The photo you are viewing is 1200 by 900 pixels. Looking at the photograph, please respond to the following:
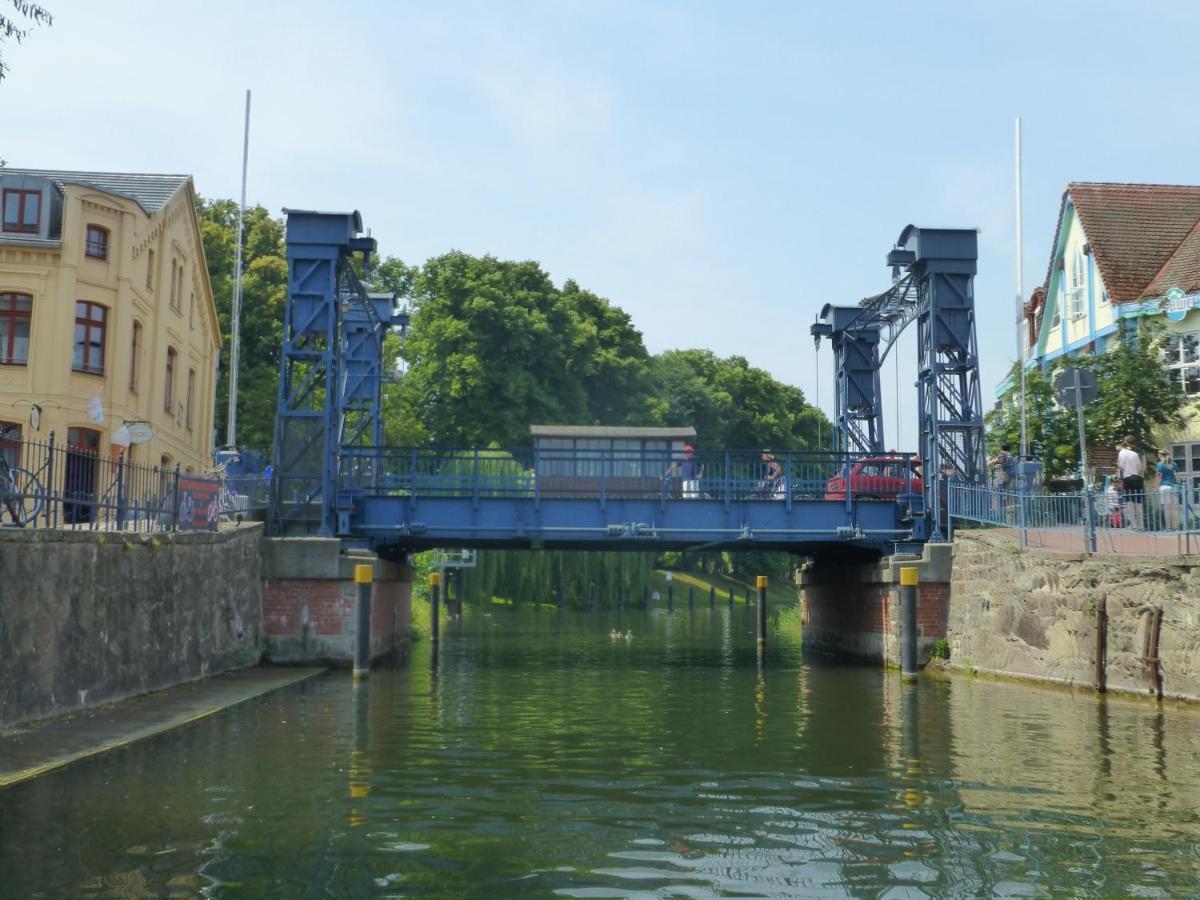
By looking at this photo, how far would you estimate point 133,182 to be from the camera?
119 feet

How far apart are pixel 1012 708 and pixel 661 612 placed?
3888cm

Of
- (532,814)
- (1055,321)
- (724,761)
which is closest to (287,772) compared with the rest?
(532,814)

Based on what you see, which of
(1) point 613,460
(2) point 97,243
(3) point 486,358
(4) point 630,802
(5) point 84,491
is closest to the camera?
(4) point 630,802

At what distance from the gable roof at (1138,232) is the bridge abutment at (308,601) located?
68.2 ft

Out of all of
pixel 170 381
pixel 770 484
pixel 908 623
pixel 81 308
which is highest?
pixel 81 308

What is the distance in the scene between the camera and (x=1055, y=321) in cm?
3744

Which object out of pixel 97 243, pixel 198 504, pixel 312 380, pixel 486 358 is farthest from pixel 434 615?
pixel 486 358

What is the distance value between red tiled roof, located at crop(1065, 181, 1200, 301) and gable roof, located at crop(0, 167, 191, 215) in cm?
2541

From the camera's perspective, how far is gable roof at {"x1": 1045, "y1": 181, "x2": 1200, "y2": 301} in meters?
31.6

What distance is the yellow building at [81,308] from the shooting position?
1164 inches

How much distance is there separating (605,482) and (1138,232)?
58.7ft

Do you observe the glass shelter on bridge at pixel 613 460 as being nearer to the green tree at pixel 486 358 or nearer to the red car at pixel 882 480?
the red car at pixel 882 480

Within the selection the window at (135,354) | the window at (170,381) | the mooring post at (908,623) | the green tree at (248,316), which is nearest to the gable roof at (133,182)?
the window at (135,354)

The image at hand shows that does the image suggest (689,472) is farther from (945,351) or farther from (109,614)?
(109,614)
